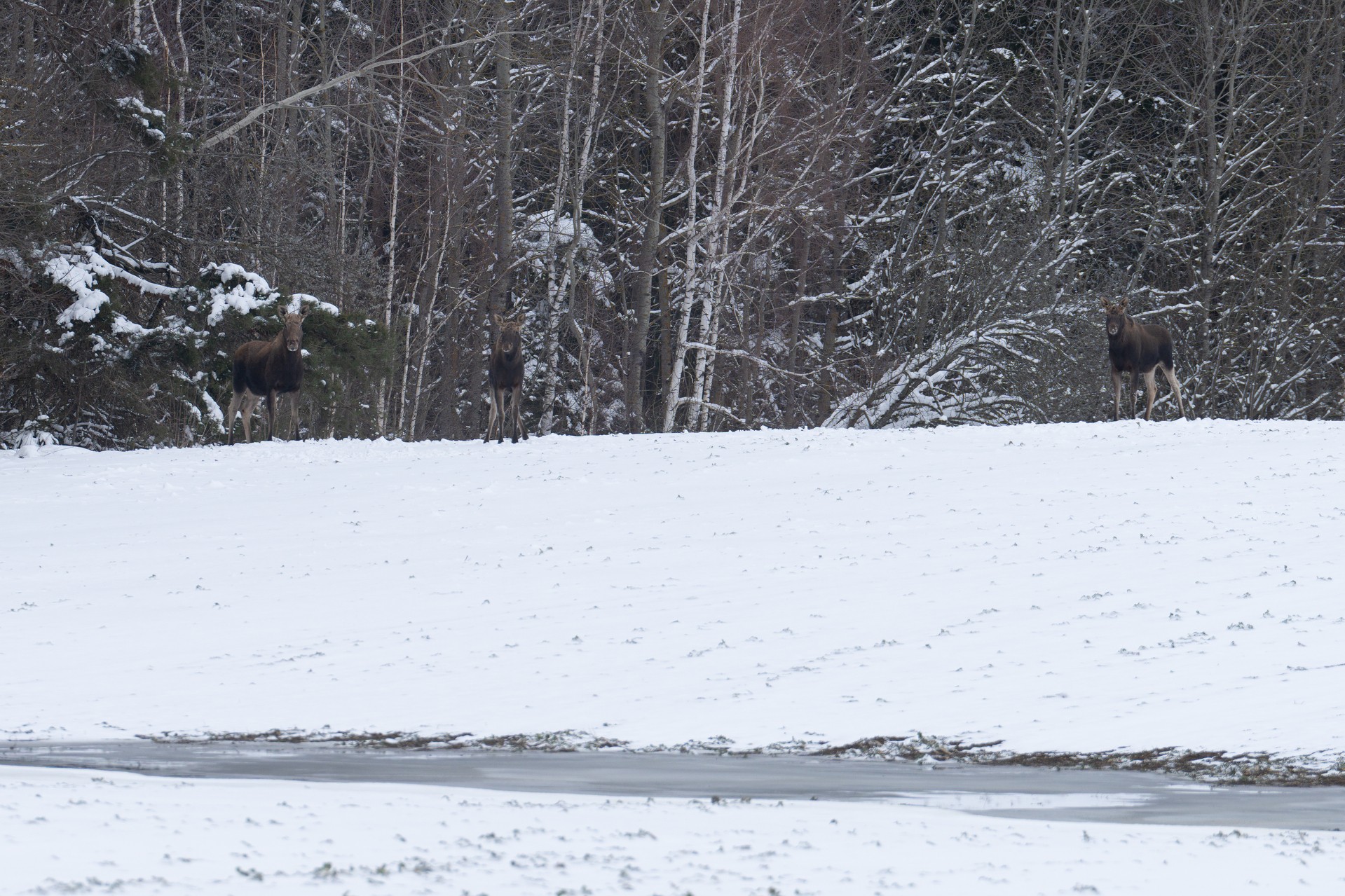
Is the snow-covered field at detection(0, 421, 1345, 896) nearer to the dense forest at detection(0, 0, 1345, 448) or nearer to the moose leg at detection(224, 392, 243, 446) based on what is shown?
the moose leg at detection(224, 392, 243, 446)

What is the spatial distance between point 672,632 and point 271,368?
40.6ft

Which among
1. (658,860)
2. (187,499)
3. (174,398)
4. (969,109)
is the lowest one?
(658,860)

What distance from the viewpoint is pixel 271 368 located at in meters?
24.2

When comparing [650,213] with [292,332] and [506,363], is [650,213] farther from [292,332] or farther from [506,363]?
[506,363]

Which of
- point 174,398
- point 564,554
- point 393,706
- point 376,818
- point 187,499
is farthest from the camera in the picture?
point 174,398

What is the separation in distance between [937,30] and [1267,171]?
738 centimetres

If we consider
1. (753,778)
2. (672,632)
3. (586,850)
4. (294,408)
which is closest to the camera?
(586,850)

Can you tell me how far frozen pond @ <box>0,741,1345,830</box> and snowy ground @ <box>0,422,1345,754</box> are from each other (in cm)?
72

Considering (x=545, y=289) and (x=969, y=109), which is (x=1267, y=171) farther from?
(x=545, y=289)

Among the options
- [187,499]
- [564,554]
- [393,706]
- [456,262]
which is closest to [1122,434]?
[564,554]

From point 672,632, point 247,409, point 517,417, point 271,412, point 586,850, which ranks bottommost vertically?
point 586,850

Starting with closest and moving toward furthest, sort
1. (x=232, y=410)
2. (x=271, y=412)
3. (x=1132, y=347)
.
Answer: (x=1132, y=347), (x=271, y=412), (x=232, y=410)

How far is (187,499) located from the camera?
19.9 m

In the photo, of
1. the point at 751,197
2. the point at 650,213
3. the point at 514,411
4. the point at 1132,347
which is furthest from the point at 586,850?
the point at 751,197
